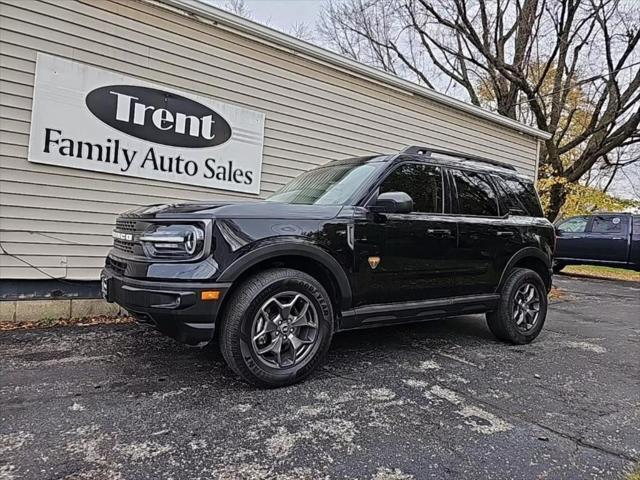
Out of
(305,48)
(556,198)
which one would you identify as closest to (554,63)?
(556,198)

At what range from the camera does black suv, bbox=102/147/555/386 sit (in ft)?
9.04

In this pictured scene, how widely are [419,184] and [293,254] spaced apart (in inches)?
57.7

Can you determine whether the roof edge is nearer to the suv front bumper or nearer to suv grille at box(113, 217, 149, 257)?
suv grille at box(113, 217, 149, 257)

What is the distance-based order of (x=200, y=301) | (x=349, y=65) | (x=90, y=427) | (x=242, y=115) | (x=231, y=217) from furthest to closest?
(x=349, y=65)
(x=242, y=115)
(x=231, y=217)
(x=200, y=301)
(x=90, y=427)

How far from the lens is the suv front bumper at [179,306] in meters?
2.65

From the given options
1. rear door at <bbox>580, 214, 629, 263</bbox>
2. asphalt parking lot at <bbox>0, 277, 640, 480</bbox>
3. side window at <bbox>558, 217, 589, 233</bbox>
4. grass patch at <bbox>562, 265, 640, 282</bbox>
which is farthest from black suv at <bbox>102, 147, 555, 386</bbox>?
grass patch at <bbox>562, 265, 640, 282</bbox>

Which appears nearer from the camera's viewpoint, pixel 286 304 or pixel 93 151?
pixel 286 304

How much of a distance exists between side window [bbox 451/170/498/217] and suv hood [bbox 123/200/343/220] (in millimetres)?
1416

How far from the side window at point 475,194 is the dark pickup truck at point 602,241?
31.6ft

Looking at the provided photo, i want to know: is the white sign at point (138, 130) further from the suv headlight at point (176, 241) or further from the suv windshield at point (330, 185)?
the suv headlight at point (176, 241)

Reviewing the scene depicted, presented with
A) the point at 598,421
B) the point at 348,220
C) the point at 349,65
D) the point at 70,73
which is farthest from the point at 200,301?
the point at 349,65

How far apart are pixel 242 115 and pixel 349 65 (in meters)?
1.94

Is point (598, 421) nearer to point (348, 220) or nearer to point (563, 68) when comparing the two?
point (348, 220)

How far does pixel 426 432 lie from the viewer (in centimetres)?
243
